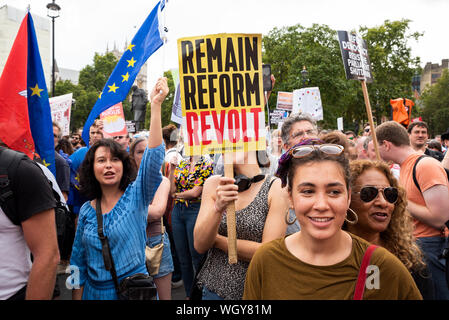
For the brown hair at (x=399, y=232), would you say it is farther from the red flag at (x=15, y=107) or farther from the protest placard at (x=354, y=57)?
the protest placard at (x=354, y=57)

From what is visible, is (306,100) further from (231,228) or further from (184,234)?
(231,228)

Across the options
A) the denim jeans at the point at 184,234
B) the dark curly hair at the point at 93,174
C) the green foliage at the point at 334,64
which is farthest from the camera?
the green foliage at the point at 334,64

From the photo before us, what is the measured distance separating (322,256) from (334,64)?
31.7 metres

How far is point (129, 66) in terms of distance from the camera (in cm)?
326

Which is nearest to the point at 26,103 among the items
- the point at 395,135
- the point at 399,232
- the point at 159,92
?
the point at 159,92

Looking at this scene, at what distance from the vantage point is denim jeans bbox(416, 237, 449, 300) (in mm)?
2551

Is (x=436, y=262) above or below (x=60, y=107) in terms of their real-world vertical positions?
below

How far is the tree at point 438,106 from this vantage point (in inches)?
1912

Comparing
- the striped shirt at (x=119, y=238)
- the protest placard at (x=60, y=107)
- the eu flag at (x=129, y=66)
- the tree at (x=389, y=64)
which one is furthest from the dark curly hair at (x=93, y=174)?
the tree at (x=389, y=64)

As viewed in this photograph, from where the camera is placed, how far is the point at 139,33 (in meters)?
3.30

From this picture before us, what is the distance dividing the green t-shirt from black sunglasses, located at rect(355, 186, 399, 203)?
48 centimetres

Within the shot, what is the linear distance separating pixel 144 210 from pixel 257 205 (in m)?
0.88

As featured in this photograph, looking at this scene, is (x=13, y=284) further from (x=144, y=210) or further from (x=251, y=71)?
(x=251, y=71)

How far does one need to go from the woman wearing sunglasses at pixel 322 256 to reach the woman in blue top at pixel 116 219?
109cm
